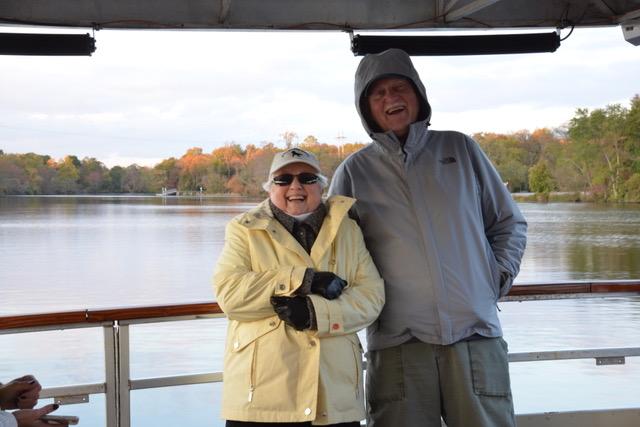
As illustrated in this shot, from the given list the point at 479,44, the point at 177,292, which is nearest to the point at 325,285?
the point at 479,44

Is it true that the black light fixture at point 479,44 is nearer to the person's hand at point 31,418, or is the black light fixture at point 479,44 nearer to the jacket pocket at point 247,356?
the jacket pocket at point 247,356

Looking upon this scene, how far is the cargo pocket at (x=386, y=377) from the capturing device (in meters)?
2.46

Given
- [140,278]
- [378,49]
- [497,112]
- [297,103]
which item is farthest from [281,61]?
[378,49]

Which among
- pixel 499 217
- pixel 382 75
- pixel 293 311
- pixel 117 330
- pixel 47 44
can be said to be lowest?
pixel 117 330

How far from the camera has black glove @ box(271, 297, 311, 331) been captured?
87.7 inches

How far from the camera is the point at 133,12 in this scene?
3180 mm

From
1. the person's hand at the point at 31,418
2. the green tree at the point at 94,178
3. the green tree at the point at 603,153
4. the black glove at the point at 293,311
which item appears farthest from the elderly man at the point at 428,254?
the green tree at the point at 94,178

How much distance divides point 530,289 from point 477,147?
0.81 meters

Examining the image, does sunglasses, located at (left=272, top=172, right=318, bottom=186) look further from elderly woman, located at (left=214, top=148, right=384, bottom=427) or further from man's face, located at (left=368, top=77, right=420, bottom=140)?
man's face, located at (left=368, top=77, right=420, bottom=140)

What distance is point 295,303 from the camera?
Result: 7.32ft

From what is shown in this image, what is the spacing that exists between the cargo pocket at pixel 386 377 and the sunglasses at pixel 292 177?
0.58m

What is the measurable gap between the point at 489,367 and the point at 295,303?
25.6 inches

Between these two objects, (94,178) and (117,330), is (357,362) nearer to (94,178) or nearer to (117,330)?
(117,330)

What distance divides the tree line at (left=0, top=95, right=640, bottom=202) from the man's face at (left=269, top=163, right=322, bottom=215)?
3.92 meters
